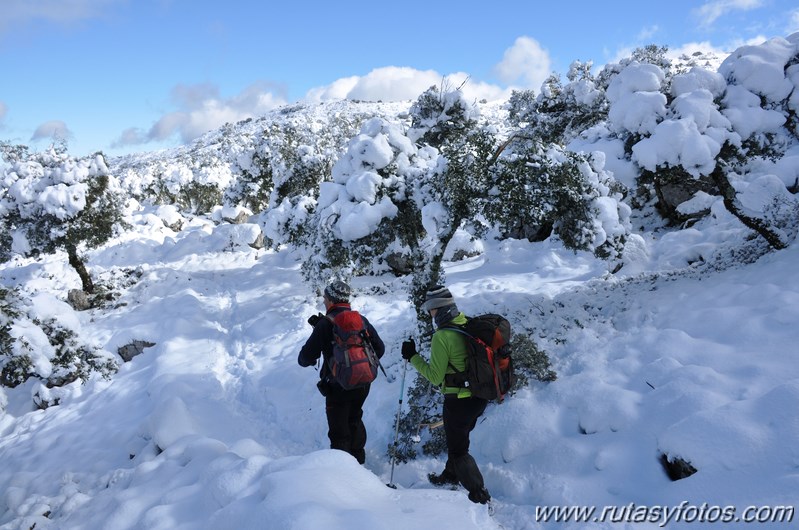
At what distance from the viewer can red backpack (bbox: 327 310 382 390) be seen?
213 inches

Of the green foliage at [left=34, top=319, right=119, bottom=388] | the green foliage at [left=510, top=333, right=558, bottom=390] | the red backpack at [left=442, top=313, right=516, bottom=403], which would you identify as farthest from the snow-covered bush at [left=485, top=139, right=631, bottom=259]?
the green foliage at [left=34, top=319, right=119, bottom=388]

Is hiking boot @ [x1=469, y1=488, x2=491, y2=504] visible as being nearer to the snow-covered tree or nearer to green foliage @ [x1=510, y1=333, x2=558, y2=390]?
green foliage @ [x1=510, y1=333, x2=558, y2=390]

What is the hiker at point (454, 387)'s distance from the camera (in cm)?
480

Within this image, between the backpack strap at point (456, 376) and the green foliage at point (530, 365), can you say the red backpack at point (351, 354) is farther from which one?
the green foliage at point (530, 365)

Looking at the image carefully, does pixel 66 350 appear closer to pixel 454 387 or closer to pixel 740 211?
pixel 454 387

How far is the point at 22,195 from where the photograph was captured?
17062 millimetres

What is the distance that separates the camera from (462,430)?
502 centimetres

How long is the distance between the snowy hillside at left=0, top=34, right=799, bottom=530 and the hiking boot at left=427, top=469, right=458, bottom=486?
0.24m

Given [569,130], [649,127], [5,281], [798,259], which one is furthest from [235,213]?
[798,259]

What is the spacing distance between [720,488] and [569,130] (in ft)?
55.8

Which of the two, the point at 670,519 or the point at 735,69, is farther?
the point at 735,69

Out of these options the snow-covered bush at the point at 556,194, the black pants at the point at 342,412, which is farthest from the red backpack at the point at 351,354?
the snow-covered bush at the point at 556,194

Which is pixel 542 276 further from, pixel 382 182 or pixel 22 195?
pixel 22 195

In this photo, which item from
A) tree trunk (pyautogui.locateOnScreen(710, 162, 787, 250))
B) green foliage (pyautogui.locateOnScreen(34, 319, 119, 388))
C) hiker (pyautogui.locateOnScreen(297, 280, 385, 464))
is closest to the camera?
hiker (pyautogui.locateOnScreen(297, 280, 385, 464))
